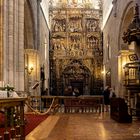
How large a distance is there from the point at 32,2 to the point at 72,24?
46.7 ft

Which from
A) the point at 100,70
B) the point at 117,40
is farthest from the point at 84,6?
the point at 117,40

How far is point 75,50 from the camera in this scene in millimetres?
37188

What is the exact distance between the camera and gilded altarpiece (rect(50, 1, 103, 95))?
36844 millimetres

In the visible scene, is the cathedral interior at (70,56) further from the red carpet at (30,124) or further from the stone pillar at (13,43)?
the red carpet at (30,124)

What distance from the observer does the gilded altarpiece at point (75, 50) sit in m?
36.8

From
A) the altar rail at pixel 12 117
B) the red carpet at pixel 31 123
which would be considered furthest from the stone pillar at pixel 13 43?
the altar rail at pixel 12 117

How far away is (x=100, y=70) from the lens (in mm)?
37000

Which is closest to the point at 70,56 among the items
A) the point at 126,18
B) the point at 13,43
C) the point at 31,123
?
the point at 126,18

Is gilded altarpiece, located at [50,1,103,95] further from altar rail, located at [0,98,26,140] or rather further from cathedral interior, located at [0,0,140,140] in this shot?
altar rail, located at [0,98,26,140]

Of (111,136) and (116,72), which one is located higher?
(116,72)

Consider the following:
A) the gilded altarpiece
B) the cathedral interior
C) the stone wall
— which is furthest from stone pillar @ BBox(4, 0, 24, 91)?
the gilded altarpiece

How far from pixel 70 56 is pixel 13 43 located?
21066 millimetres

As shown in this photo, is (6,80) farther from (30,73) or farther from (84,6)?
(84,6)

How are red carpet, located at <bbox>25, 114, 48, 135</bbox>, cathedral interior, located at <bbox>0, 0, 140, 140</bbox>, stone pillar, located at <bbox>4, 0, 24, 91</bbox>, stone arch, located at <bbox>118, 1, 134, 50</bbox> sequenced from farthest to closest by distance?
stone arch, located at <bbox>118, 1, 134, 50</bbox>
stone pillar, located at <bbox>4, 0, 24, 91</bbox>
cathedral interior, located at <bbox>0, 0, 140, 140</bbox>
red carpet, located at <bbox>25, 114, 48, 135</bbox>
